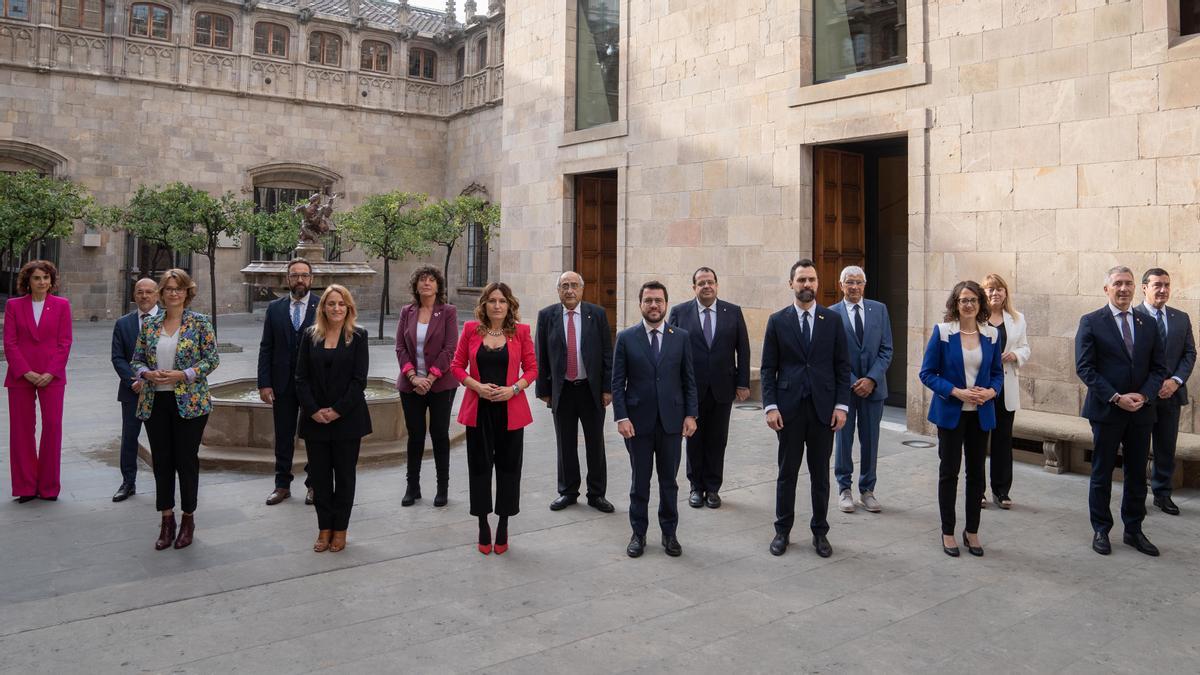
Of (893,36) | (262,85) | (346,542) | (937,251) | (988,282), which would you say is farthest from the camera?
(262,85)

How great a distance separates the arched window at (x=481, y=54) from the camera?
29000 millimetres

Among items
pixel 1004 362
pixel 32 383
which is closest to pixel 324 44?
pixel 32 383

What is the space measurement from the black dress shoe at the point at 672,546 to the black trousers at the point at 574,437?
3.76 ft

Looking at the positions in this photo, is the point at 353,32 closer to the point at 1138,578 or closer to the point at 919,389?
the point at 919,389

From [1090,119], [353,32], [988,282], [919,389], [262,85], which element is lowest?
[919,389]

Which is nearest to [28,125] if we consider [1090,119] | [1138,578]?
[1090,119]

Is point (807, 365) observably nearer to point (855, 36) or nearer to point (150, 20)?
point (855, 36)

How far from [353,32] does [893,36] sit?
75.2ft

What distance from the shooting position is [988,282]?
6.68 meters

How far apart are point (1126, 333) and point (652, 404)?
3.15m

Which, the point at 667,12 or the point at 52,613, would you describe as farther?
the point at 667,12

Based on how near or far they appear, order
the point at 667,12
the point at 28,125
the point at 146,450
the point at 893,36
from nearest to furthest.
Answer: the point at 146,450
the point at 893,36
the point at 667,12
the point at 28,125

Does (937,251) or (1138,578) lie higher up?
(937,251)

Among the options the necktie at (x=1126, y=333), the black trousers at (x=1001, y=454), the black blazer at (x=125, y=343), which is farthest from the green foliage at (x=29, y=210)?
the necktie at (x=1126, y=333)
